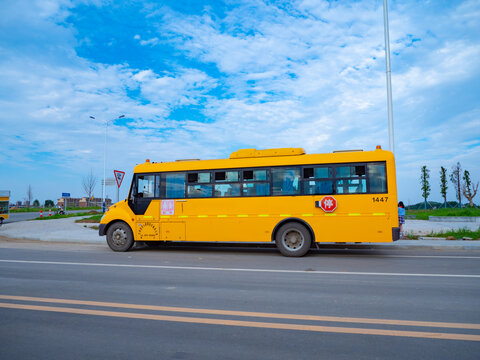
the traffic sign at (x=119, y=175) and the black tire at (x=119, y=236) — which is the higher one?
the traffic sign at (x=119, y=175)

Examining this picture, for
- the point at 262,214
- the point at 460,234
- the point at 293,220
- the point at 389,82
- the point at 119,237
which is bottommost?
the point at 460,234

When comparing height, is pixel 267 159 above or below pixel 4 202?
above

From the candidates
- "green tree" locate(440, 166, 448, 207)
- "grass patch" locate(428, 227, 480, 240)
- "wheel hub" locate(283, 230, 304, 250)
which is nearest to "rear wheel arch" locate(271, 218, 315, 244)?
"wheel hub" locate(283, 230, 304, 250)

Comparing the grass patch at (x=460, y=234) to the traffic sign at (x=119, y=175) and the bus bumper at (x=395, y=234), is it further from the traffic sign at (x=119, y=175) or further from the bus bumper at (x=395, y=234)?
the traffic sign at (x=119, y=175)

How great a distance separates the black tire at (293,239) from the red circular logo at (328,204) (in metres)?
0.81

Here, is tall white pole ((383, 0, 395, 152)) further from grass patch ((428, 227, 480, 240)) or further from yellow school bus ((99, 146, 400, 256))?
yellow school bus ((99, 146, 400, 256))

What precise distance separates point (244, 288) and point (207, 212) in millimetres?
5183

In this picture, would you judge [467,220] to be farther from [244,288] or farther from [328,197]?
[244,288]

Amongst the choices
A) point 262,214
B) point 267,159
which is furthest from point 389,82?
point 262,214

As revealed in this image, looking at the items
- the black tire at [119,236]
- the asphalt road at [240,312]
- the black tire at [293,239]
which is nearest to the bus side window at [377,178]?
the black tire at [293,239]

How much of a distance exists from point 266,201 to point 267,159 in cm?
127

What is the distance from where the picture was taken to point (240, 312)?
166 inches

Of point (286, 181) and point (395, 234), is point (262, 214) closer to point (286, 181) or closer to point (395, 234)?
point (286, 181)

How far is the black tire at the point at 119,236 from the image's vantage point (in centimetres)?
1101
